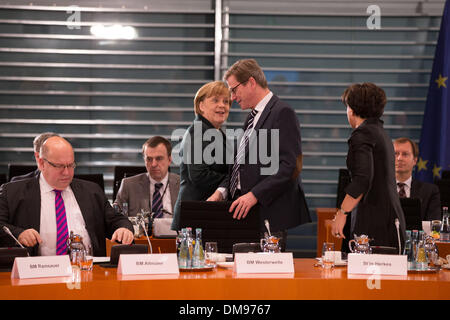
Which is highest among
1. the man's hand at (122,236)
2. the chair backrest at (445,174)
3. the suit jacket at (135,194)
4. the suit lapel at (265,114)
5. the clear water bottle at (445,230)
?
the suit lapel at (265,114)

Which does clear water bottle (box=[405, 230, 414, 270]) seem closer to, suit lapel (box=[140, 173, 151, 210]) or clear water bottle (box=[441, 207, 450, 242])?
clear water bottle (box=[441, 207, 450, 242])

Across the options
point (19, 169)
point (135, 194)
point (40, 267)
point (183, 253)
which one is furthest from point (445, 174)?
point (40, 267)

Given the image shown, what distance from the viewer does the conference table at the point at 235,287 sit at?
2475 mm

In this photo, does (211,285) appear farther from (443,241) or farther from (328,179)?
(328,179)

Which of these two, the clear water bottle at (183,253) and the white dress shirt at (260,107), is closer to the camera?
the clear water bottle at (183,253)

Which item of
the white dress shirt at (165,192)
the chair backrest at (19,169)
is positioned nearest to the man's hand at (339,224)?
the white dress shirt at (165,192)

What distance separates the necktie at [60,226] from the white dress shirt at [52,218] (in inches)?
0.8

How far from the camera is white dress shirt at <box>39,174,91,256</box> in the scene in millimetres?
3469

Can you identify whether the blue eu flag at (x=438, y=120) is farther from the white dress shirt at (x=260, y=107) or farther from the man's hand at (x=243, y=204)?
the man's hand at (x=243, y=204)

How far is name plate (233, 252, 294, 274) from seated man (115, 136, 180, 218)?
2430mm

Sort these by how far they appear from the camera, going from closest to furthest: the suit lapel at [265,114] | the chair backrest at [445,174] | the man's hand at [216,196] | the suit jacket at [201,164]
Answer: the suit lapel at [265,114], the man's hand at [216,196], the suit jacket at [201,164], the chair backrest at [445,174]

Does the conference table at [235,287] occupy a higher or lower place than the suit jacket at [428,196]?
lower

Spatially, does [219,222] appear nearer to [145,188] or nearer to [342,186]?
[145,188]

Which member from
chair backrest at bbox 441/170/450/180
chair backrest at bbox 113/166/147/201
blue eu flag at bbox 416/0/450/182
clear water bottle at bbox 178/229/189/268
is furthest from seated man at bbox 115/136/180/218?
blue eu flag at bbox 416/0/450/182
